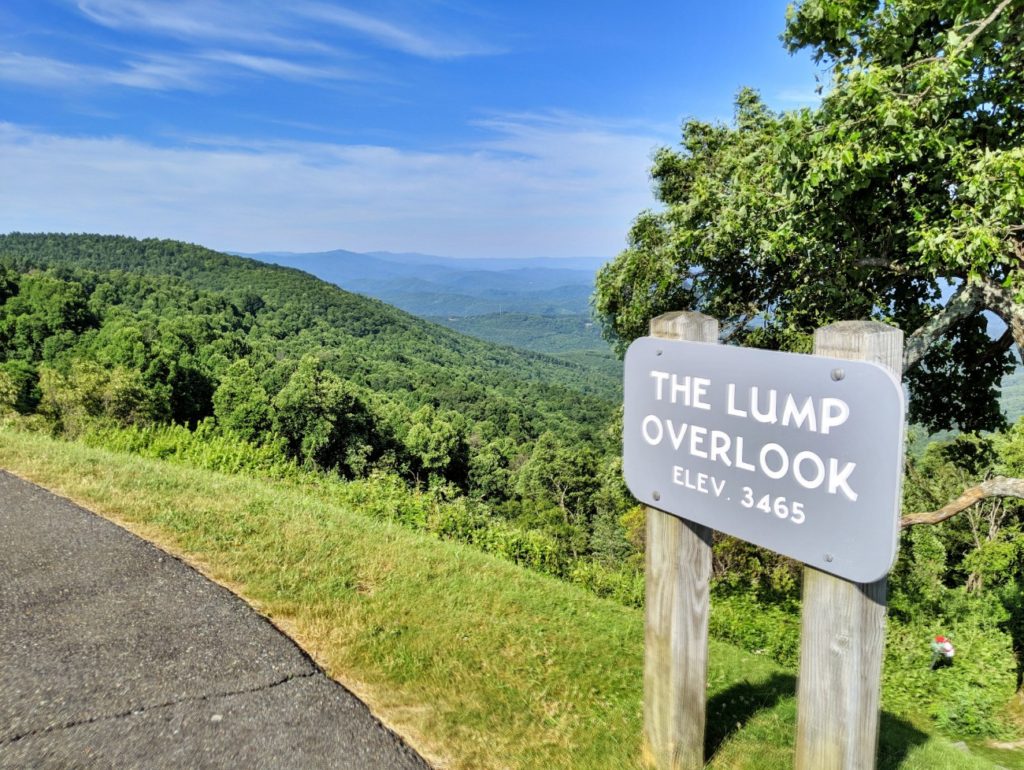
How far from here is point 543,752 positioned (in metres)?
2.75

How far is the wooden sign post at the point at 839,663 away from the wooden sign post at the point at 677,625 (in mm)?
475

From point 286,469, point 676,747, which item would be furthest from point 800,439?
point 286,469

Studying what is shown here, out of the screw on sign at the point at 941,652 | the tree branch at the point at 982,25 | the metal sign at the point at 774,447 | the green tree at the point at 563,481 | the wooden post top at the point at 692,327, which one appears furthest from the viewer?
the green tree at the point at 563,481

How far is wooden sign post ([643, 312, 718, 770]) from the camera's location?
2.46 m

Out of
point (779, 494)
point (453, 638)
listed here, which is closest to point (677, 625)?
point (779, 494)

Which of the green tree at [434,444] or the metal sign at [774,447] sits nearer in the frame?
the metal sign at [774,447]

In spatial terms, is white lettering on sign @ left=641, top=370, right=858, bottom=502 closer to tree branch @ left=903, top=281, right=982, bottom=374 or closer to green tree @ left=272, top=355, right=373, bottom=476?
tree branch @ left=903, top=281, right=982, bottom=374

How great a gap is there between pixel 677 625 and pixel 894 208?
235 inches

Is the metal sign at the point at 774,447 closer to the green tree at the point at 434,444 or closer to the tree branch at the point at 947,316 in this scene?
the tree branch at the point at 947,316

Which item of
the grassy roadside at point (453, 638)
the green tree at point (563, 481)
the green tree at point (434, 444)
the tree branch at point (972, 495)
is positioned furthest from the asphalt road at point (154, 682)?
the green tree at point (434, 444)

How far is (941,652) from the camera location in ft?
31.9

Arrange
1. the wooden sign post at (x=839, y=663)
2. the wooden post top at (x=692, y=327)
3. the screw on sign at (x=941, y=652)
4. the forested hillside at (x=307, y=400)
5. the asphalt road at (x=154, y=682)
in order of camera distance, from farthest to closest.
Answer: the forested hillside at (x=307, y=400)
the screw on sign at (x=941, y=652)
the asphalt road at (x=154, y=682)
the wooden post top at (x=692, y=327)
the wooden sign post at (x=839, y=663)

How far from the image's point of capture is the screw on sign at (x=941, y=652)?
960cm

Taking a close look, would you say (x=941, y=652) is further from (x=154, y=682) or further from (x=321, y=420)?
(x=321, y=420)
